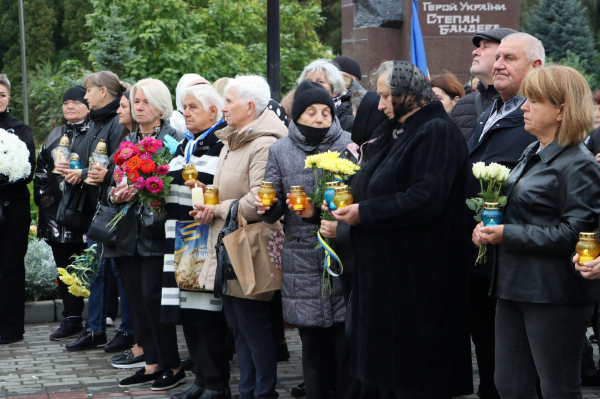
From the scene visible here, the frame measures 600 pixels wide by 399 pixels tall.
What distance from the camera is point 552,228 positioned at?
3.54m

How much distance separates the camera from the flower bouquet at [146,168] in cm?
538

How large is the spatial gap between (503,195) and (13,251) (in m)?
5.26

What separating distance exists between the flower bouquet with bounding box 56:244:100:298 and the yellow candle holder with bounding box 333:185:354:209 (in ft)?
11.3

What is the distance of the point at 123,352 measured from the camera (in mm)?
7027

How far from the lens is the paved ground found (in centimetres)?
582

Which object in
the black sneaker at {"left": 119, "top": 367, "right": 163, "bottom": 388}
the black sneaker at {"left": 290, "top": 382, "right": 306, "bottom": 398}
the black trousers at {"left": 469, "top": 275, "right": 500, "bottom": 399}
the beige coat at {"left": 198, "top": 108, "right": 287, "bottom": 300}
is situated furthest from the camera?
the black sneaker at {"left": 119, "top": 367, "right": 163, "bottom": 388}

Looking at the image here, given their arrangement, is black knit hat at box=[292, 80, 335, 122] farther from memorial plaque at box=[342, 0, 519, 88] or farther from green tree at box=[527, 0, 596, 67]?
green tree at box=[527, 0, 596, 67]

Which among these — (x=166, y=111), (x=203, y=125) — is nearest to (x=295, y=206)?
(x=203, y=125)

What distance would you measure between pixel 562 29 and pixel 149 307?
32.3m

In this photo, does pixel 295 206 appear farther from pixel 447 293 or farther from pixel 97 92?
pixel 97 92

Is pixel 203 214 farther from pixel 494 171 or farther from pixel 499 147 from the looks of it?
pixel 494 171

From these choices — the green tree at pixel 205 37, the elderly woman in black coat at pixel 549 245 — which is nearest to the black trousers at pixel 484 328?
the elderly woman in black coat at pixel 549 245

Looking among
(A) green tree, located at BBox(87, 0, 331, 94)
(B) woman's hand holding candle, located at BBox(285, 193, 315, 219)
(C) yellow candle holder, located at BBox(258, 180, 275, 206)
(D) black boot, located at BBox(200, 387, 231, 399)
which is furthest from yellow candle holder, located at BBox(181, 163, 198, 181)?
(A) green tree, located at BBox(87, 0, 331, 94)

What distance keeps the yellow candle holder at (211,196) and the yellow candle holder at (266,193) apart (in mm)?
492
